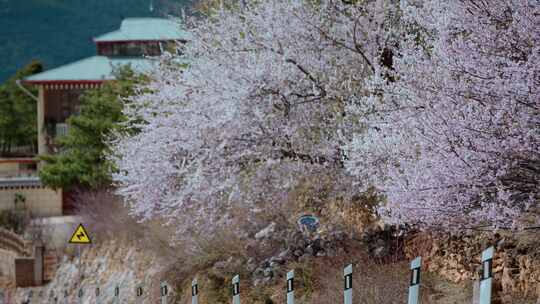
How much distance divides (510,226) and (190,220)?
7687mm

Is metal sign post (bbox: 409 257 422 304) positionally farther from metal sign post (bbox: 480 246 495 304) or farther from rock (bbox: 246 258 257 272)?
rock (bbox: 246 258 257 272)

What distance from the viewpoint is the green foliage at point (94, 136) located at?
32.6 meters

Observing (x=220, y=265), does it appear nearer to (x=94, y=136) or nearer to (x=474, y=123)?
(x=474, y=123)

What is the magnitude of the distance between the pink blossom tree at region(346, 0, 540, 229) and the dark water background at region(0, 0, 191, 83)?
105 m

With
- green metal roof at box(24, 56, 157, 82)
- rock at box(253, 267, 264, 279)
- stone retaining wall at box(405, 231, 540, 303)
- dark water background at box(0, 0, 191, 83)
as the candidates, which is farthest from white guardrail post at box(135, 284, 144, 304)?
dark water background at box(0, 0, 191, 83)

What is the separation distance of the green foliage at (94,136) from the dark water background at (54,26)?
261 ft

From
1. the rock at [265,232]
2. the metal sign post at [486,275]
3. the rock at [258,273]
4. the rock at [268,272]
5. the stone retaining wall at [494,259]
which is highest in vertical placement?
the metal sign post at [486,275]

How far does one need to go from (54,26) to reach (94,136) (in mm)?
89259

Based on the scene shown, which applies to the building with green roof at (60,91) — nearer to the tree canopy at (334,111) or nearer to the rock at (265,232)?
the rock at (265,232)

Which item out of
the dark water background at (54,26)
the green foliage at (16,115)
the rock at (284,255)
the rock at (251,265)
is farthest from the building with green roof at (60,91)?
the dark water background at (54,26)

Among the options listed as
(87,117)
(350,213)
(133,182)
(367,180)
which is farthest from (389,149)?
(87,117)

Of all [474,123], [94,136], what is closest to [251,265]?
[474,123]

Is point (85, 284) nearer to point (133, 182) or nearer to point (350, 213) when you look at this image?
point (133, 182)

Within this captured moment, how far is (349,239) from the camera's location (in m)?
15.9
